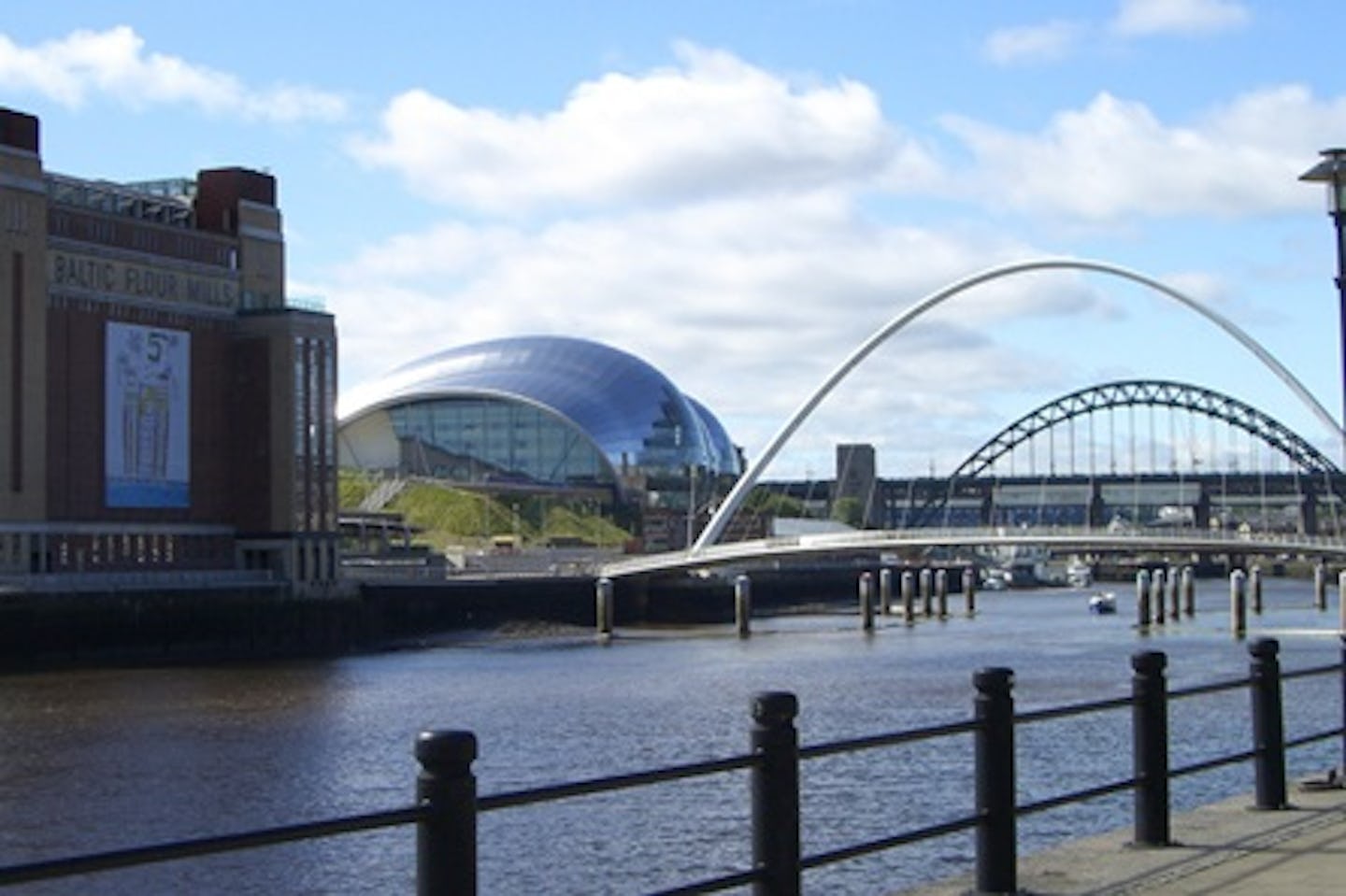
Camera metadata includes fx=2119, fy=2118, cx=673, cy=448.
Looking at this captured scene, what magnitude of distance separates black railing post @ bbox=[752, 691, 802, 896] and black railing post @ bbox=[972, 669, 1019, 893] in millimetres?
1771

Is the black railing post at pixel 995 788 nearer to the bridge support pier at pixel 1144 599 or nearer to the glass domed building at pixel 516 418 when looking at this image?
the bridge support pier at pixel 1144 599

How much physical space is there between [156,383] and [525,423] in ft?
318

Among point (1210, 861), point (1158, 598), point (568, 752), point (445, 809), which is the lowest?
point (568, 752)

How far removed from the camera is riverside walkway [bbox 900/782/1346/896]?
10164 millimetres

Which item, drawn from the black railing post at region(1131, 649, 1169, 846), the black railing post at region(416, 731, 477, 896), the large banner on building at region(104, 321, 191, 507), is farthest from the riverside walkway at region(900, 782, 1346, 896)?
the large banner on building at region(104, 321, 191, 507)

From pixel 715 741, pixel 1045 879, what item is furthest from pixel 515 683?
pixel 1045 879

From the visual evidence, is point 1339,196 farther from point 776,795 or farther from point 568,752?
point 568,752

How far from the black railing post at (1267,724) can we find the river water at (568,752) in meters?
1.23

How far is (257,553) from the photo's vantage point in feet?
337

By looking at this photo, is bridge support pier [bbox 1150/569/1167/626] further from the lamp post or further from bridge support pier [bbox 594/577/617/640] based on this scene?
the lamp post

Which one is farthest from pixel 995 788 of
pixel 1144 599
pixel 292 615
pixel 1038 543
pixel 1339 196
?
pixel 1038 543

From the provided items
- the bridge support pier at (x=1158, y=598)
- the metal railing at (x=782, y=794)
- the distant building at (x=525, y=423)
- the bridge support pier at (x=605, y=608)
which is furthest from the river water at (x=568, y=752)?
the distant building at (x=525, y=423)

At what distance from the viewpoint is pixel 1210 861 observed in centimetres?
1107

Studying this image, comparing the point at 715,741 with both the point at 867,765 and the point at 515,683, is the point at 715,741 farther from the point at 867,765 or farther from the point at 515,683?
the point at 515,683
